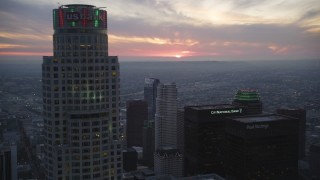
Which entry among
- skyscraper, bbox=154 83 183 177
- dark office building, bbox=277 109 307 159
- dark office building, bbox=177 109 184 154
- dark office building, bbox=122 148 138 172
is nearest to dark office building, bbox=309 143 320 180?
dark office building, bbox=277 109 307 159

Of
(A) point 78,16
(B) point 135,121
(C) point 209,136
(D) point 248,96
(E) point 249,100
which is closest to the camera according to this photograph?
(A) point 78,16

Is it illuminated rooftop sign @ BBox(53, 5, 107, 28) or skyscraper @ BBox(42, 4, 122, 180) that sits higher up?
illuminated rooftop sign @ BBox(53, 5, 107, 28)

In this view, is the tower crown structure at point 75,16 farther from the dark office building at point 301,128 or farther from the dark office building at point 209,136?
the dark office building at point 301,128

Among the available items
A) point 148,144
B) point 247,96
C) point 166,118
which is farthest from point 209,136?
point 148,144

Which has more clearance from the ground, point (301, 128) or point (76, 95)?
point (76, 95)

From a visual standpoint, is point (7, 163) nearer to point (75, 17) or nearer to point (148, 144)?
point (75, 17)

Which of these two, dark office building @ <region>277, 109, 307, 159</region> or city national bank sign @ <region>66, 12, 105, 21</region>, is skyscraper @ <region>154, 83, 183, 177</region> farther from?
city national bank sign @ <region>66, 12, 105, 21</region>

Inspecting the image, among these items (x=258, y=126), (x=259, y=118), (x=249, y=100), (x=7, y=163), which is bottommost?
(x=7, y=163)
